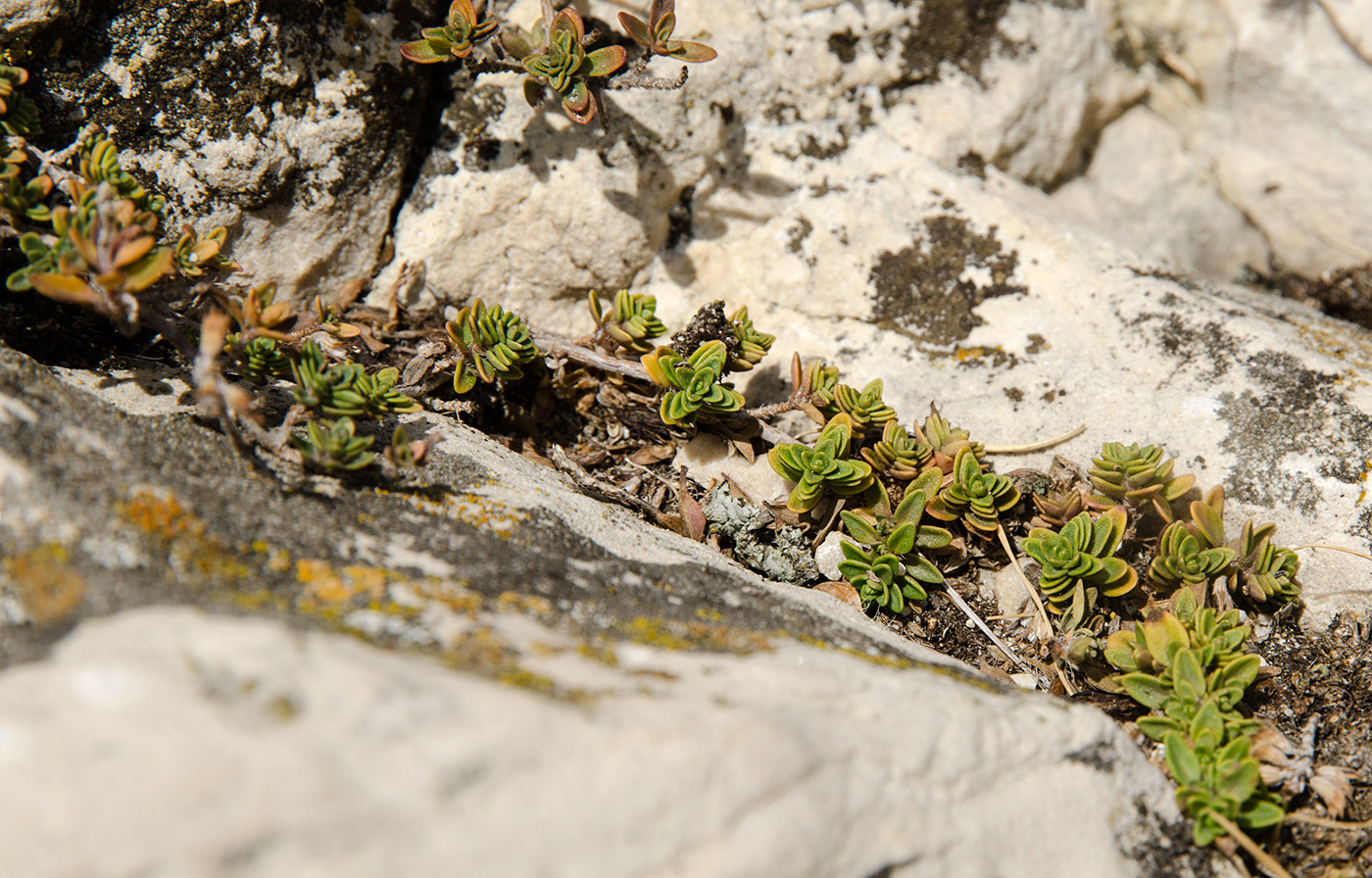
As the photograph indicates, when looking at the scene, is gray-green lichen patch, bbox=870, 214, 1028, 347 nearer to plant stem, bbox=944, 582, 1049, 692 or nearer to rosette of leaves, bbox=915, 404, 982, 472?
rosette of leaves, bbox=915, 404, 982, 472

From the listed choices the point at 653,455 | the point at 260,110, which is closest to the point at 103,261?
the point at 260,110

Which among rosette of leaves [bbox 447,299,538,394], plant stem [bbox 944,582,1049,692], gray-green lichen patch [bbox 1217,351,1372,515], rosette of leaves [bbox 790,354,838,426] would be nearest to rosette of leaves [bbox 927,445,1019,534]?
plant stem [bbox 944,582,1049,692]

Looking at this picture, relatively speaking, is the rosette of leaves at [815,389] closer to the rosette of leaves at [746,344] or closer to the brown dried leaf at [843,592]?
the rosette of leaves at [746,344]

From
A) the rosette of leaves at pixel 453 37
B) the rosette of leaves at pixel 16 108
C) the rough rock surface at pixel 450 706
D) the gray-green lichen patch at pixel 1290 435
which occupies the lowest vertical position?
the rough rock surface at pixel 450 706

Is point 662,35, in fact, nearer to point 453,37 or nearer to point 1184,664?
point 453,37

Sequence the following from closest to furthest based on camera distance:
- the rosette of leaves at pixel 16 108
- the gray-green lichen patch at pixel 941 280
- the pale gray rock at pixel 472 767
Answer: the pale gray rock at pixel 472 767 < the rosette of leaves at pixel 16 108 < the gray-green lichen patch at pixel 941 280

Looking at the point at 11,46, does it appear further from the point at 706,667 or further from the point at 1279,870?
the point at 1279,870

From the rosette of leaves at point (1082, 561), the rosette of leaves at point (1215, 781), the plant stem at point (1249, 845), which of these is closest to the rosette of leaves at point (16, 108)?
the rosette of leaves at point (1082, 561)
